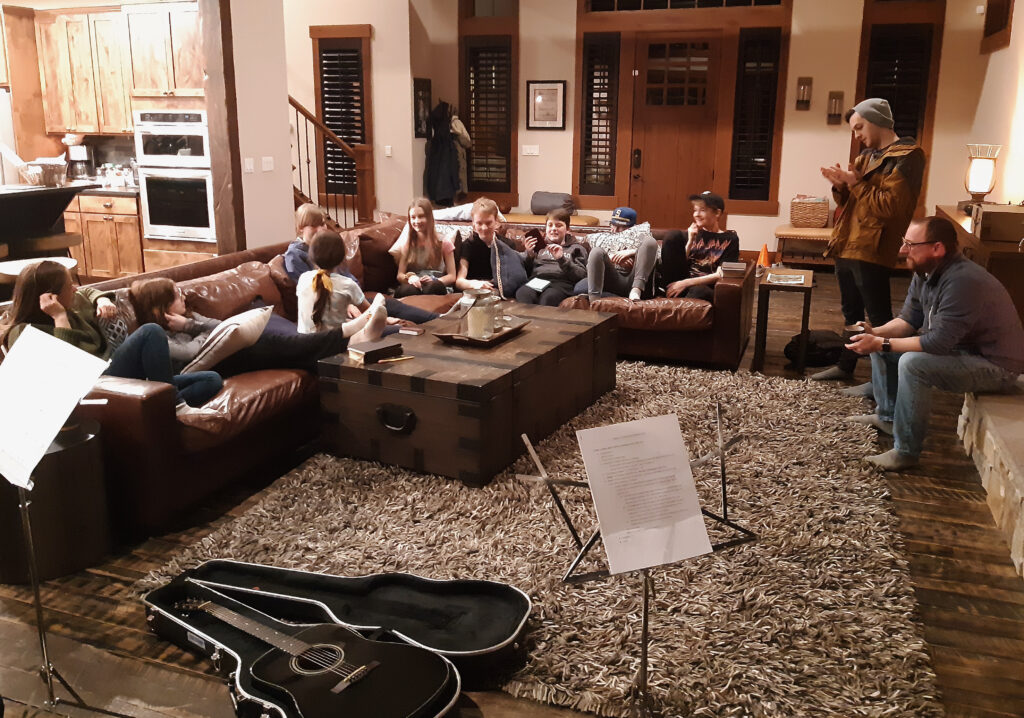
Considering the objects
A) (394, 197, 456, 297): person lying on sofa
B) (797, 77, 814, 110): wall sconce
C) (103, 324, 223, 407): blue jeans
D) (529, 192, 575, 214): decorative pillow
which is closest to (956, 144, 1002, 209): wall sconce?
(797, 77, 814, 110): wall sconce

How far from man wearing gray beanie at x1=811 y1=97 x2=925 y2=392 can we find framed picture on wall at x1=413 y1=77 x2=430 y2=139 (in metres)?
5.36

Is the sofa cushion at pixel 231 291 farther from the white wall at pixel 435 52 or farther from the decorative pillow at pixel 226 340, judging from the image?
the white wall at pixel 435 52

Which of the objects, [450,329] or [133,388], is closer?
[133,388]

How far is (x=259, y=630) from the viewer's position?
230 centimetres

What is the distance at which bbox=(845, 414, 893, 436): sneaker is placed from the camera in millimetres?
4059

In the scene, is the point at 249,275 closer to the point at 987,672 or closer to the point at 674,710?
the point at 674,710

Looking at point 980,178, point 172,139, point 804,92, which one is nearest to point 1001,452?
point 980,178

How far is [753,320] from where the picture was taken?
6.38 metres

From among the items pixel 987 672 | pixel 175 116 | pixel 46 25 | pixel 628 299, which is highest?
pixel 46 25

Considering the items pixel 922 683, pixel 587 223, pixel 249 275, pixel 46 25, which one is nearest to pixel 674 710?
pixel 922 683

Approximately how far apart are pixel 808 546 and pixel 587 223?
617 centimetres

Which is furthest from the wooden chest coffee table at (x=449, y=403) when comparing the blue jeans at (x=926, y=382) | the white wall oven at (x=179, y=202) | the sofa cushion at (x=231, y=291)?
the white wall oven at (x=179, y=202)

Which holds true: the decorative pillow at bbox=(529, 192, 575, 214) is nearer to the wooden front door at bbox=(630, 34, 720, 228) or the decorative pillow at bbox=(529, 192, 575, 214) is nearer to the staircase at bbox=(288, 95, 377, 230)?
the wooden front door at bbox=(630, 34, 720, 228)

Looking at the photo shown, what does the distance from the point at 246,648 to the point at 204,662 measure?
0.16 meters
